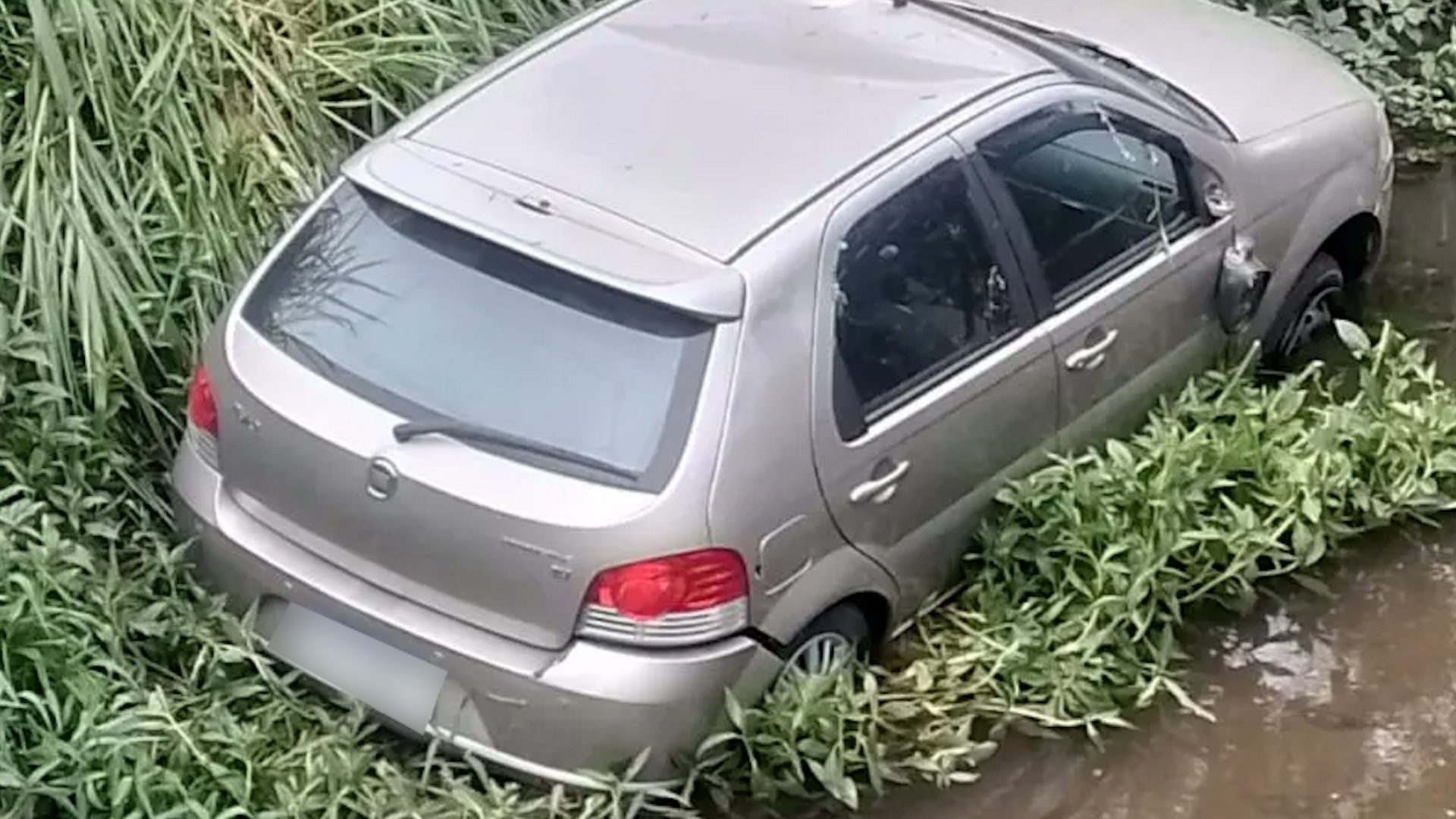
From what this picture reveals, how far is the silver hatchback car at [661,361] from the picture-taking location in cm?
402

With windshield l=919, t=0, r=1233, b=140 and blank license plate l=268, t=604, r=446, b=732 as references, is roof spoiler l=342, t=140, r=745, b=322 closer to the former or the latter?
blank license plate l=268, t=604, r=446, b=732

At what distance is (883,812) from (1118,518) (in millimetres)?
937

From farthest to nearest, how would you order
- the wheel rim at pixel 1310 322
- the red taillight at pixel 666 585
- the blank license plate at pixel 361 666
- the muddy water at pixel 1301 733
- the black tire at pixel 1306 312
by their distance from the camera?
the wheel rim at pixel 1310 322
the black tire at pixel 1306 312
the muddy water at pixel 1301 733
the blank license plate at pixel 361 666
the red taillight at pixel 666 585

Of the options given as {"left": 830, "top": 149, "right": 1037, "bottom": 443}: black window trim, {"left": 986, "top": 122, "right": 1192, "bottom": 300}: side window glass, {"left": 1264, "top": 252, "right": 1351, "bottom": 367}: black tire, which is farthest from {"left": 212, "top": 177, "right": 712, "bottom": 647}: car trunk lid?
{"left": 1264, "top": 252, "right": 1351, "bottom": 367}: black tire

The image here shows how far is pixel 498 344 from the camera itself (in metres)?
4.13

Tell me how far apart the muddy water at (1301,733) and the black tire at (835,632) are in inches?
13.6

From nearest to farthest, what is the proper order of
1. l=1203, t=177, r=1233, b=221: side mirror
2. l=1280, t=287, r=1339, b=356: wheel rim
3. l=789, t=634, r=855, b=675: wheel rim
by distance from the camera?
l=789, t=634, r=855, b=675: wheel rim < l=1203, t=177, r=1233, b=221: side mirror < l=1280, t=287, r=1339, b=356: wheel rim

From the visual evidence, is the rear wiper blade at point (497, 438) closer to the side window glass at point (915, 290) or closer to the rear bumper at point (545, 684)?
the rear bumper at point (545, 684)

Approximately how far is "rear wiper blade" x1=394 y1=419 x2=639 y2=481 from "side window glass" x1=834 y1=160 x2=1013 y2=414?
1.94 feet

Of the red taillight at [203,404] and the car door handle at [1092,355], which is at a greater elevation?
the red taillight at [203,404]

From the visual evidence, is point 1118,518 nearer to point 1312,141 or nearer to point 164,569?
point 1312,141

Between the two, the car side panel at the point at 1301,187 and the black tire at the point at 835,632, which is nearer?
the black tire at the point at 835,632

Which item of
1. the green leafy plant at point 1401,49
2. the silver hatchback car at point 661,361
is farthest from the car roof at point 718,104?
the green leafy plant at point 1401,49

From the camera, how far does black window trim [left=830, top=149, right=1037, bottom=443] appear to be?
4273 millimetres
